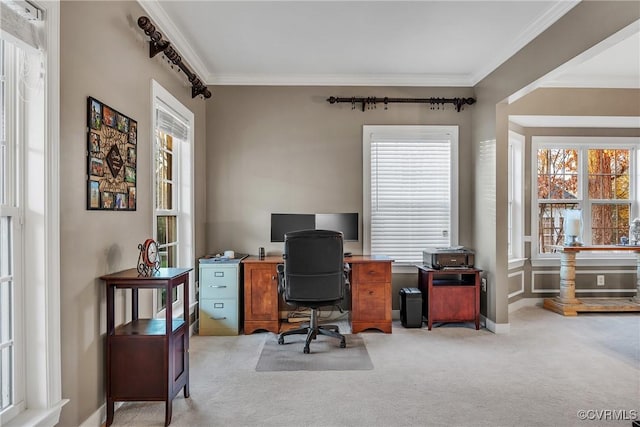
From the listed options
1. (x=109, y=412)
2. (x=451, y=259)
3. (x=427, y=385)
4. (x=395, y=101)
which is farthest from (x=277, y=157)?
(x=109, y=412)

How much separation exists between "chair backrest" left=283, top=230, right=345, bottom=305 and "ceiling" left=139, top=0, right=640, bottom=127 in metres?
1.78

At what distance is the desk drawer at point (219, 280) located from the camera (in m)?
3.81

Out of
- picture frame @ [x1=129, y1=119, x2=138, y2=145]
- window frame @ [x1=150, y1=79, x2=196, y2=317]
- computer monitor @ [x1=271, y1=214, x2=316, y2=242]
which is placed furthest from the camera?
computer monitor @ [x1=271, y1=214, x2=316, y2=242]

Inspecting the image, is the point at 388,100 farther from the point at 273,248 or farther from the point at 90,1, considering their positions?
the point at 90,1

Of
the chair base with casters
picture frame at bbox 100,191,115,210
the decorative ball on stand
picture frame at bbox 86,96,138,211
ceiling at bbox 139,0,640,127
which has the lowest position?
the chair base with casters

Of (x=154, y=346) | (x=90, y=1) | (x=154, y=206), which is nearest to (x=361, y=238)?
(x=154, y=206)

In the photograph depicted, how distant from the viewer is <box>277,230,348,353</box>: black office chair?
132 inches

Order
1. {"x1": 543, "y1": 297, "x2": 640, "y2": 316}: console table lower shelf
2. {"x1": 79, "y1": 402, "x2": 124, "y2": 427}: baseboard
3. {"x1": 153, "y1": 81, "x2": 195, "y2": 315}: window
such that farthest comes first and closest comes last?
{"x1": 543, "y1": 297, "x2": 640, "y2": 316}: console table lower shelf, {"x1": 153, "y1": 81, "x2": 195, "y2": 315}: window, {"x1": 79, "y1": 402, "x2": 124, "y2": 427}: baseboard

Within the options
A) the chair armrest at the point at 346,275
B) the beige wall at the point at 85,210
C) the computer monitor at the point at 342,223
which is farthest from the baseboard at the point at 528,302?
the beige wall at the point at 85,210

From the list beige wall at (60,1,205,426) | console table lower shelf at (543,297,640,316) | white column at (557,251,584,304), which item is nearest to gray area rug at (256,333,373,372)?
beige wall at (60,1,205,426)

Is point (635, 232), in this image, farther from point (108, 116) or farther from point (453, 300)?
point (108, 116)

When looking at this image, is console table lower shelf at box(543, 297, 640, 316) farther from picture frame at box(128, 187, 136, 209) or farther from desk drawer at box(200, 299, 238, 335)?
picture frame at box(128, 187, 136, 209)

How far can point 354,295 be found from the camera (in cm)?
391

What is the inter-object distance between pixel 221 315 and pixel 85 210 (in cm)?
207
